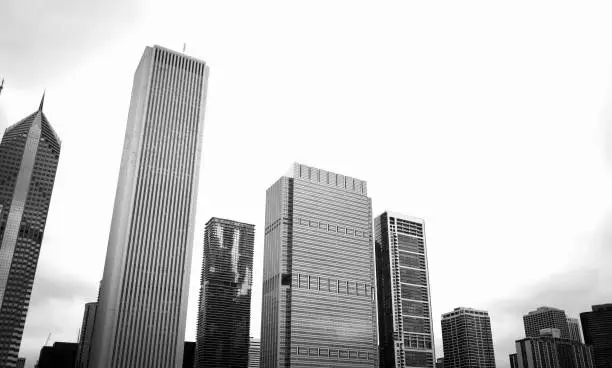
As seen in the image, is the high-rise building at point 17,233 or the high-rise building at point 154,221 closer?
the high-rise building at point 154,221

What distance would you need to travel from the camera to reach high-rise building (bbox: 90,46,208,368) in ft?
451

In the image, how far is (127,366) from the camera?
134m

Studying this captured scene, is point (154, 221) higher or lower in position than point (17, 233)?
lower

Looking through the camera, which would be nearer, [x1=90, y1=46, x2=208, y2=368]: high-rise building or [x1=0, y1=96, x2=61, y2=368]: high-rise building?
[x1=90, y1=46, x2=208, y2=368]: high-rise building

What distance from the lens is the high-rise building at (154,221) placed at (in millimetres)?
137500

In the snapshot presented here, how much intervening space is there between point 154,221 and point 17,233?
69.6m

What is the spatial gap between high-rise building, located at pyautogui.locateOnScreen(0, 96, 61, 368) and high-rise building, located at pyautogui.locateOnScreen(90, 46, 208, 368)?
2077 inches

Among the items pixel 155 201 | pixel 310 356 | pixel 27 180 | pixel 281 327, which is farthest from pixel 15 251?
pixel 310 356

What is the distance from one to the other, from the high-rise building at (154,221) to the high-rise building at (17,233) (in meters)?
52.7

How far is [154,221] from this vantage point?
149 meters

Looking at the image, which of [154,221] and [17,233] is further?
[17,233]

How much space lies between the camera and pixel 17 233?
609 ft

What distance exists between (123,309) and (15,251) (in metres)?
72.0

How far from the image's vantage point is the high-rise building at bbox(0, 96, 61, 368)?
17825 centimetres
